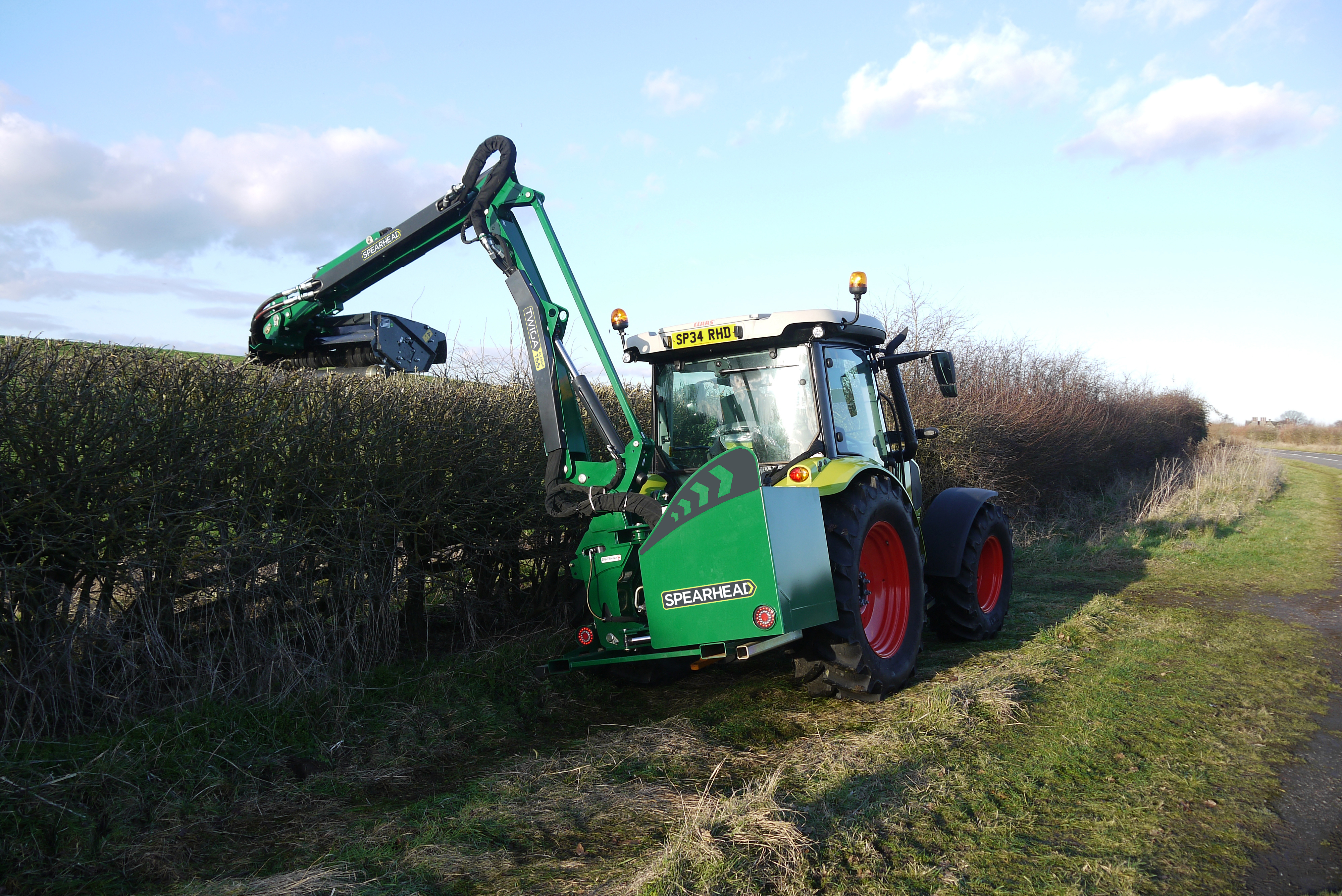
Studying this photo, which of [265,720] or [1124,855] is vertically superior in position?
[265,720]

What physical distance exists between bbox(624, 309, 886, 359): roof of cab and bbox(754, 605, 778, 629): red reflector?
1830 millimetres

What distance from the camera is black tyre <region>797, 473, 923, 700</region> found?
4.15 m

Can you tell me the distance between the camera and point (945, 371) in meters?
5.60

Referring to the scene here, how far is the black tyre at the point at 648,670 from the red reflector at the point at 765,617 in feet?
3.72

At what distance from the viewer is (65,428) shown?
340 cm

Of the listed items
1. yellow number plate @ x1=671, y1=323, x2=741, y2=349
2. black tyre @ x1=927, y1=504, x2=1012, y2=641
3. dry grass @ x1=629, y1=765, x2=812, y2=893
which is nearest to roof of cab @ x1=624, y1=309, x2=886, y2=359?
yellow number plate @ x1=671, y1=323, x2=741, y2=349

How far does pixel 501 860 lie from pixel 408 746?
1.31 m

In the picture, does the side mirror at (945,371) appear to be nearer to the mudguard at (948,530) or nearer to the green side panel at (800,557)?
the mudguard at (948,530)

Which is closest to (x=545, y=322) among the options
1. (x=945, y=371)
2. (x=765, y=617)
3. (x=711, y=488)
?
(x=711, y=488)

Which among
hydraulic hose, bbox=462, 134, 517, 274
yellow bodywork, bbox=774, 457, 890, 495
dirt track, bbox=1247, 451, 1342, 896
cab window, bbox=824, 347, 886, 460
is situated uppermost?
hydraulic hose, bbox=462, 134, 517, 274

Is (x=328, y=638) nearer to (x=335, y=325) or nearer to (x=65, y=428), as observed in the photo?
(x=65, y=428)

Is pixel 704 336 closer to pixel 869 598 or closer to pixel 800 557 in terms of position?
pixel 800 557

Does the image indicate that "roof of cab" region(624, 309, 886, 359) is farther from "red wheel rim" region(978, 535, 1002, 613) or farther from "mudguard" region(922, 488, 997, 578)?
"red wheel rim" region(978, 535, 1002, 613)

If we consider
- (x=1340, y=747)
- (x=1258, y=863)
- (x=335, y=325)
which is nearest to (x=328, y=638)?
(x=335, y=325)
